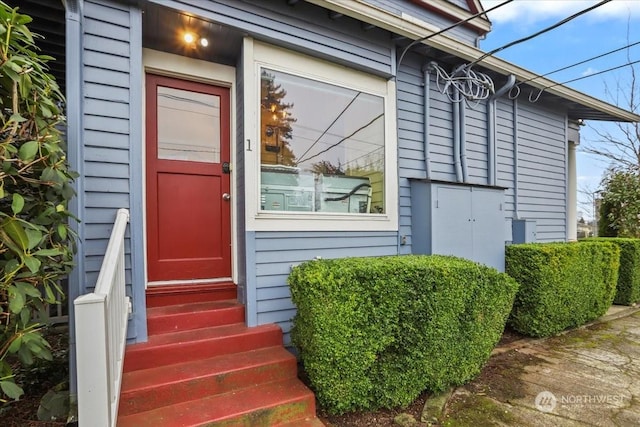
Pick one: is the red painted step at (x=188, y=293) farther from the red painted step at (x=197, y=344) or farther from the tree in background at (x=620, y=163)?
the tree in background at (x=620, y=163)

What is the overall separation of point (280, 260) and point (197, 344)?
915 mm

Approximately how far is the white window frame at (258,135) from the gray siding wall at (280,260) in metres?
0.08

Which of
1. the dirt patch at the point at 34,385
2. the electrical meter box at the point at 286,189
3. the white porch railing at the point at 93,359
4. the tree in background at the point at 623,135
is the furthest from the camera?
the tree in background at the point at 623,135

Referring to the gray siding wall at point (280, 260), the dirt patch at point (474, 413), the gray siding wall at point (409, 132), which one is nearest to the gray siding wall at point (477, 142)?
the gray siding wall at point (409, 132)

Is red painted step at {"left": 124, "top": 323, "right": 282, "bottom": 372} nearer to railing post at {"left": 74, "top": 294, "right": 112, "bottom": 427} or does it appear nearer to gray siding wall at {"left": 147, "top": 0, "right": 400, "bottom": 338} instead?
gray siding wall at {"left": 147, "top": 0, "right": 400, "bottom": 338}

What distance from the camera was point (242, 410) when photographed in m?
2.06

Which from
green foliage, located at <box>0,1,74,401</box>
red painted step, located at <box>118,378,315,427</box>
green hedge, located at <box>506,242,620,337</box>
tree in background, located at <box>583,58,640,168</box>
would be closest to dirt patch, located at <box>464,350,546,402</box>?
green hedge, located at <box>506,242,620,337</box>

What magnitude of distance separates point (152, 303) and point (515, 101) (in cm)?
549

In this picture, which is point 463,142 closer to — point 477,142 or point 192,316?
point 477,142

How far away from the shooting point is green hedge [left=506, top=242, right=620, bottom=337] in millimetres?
3807

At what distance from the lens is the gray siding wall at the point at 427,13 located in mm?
4379

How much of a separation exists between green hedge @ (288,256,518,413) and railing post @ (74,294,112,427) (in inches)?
47.8

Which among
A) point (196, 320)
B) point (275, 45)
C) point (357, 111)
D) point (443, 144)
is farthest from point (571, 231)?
point (196, 320)

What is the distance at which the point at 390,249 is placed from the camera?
359 centimetres
